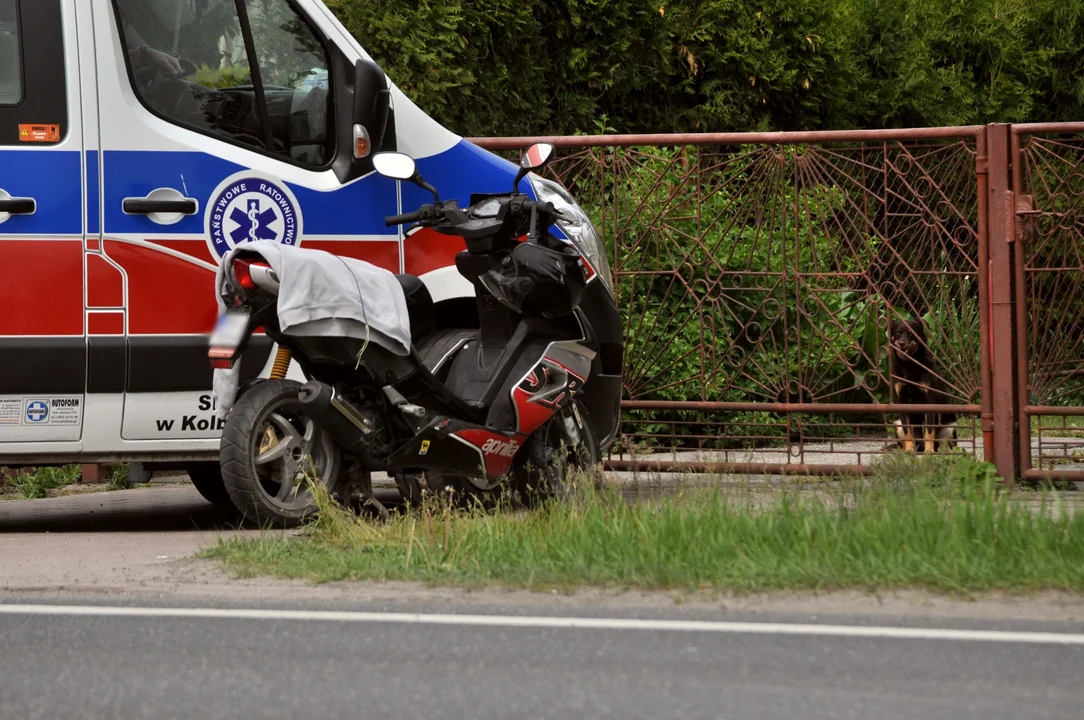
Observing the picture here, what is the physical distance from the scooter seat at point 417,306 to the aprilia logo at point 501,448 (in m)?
0.59

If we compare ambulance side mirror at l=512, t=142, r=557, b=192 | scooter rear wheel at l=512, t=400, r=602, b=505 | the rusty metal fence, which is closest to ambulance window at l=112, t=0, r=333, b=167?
ambulance side mirror at l=512, t=142, r=557, b=192

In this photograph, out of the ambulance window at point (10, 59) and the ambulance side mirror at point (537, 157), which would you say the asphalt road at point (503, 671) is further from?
the ambulance window at point (10, 59)

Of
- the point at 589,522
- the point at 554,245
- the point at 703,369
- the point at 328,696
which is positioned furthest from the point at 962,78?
Result: the point at 328,696

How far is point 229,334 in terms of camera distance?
7012 mm

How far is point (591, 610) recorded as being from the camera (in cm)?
546

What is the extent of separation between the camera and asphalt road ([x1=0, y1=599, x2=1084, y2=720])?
4.18 m

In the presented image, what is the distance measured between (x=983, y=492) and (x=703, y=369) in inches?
135

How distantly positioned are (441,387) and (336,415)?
0.55m

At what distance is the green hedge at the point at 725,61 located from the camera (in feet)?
40.6

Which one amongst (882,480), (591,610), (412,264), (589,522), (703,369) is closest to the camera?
(591,610)

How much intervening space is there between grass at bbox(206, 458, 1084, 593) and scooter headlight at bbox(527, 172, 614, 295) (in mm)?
1560

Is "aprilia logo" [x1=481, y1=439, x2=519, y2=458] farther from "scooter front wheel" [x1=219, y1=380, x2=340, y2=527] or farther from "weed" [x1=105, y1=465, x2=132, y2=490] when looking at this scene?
"weed" [x1=105, y1=465, x2=132, y2=490]

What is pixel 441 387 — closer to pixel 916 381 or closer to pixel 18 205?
pixel 18 205

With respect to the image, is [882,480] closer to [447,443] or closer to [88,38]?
[447,443]
